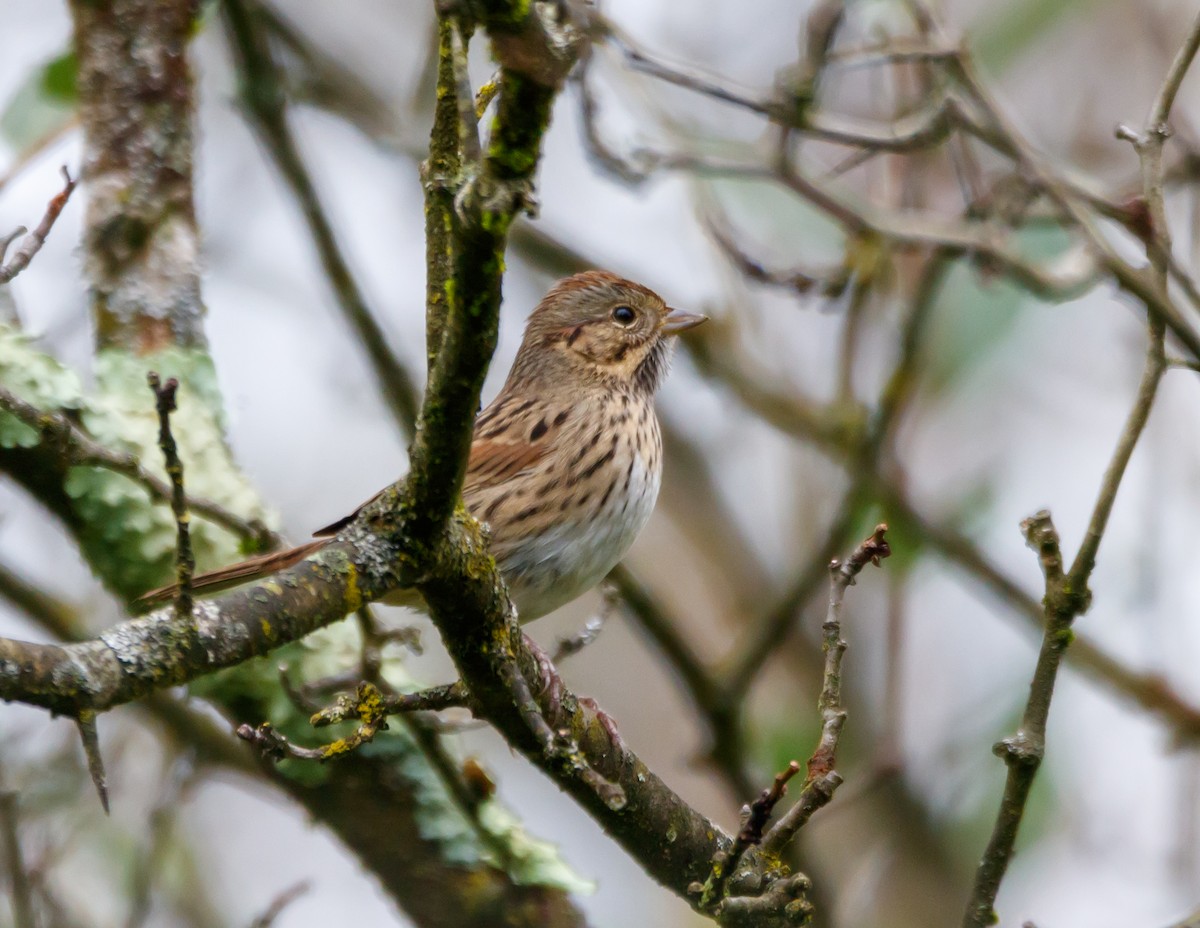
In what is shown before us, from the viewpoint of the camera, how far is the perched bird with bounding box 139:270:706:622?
4129 millimetres

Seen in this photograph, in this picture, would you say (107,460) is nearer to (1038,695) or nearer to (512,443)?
(512,443)

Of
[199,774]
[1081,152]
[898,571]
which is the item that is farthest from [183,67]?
[1081,152]

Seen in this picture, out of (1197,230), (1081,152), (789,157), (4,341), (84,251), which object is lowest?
(4,341)

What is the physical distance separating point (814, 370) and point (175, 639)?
6.63 metres

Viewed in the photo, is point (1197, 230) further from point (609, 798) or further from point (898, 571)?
point (609, 798)

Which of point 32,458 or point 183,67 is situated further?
point 183,67

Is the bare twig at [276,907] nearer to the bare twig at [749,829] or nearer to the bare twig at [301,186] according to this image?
the bare twig at [749,829]

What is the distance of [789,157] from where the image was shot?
4.60 metres

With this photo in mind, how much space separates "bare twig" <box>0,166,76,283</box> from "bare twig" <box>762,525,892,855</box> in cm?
168

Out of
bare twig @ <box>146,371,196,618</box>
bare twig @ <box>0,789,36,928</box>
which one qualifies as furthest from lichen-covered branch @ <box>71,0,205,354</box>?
bare twig @ <box>146,371,196,618</box>

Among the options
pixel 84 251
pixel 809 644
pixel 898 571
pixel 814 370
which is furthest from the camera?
pixel 814 370

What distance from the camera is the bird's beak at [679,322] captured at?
16.6 ft

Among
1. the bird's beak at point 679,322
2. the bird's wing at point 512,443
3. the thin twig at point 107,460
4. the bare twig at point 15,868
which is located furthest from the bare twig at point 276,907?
the bird's beak at point 679,322

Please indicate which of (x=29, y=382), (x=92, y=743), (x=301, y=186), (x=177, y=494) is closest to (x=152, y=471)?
(x=29, y=382)
